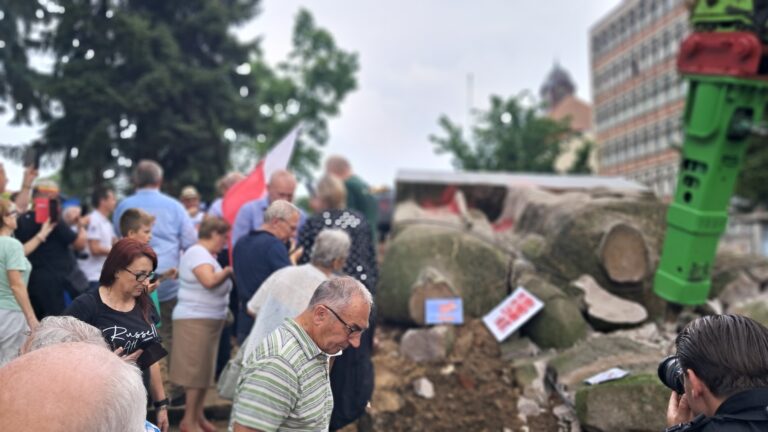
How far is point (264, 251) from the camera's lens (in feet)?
12.1

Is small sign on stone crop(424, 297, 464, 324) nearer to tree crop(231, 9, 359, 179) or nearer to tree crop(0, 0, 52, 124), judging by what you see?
tree crop(0, 0, 52, 124)

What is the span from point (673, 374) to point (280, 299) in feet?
6.27

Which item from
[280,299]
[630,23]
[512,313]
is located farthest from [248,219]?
[630,23]

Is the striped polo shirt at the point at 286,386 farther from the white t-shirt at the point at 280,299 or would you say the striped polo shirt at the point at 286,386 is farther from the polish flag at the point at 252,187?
the polish flag at the point at 252,187

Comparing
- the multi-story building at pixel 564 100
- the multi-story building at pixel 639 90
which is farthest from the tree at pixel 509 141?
the multi-story building at pixel 564 100

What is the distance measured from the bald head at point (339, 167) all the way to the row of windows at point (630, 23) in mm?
44189

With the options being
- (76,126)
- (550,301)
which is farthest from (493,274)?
(76,126)

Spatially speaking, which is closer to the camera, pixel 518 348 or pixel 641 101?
pixel 518 348

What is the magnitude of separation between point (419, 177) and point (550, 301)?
466cm

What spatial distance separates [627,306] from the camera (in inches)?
243

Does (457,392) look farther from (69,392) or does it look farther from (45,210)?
(69,392)

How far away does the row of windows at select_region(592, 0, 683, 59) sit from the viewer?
4472 centimetres

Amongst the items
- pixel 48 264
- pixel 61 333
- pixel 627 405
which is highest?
pixel 61 333

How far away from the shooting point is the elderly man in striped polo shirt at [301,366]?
7.06ft
